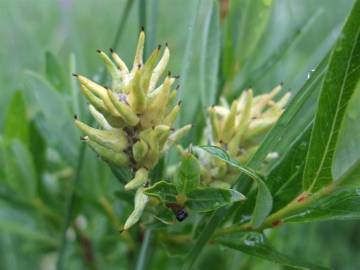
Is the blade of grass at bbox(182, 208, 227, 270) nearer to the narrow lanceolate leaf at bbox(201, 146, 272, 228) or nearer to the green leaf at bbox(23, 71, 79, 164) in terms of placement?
the narrow lanceolate leaf at bbox(201, 146, 272, 228)

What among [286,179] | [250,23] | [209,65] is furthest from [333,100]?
[250,23]

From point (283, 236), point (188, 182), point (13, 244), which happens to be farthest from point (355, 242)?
point (188, 182)

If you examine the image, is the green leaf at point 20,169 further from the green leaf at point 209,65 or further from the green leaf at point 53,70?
the green leaf at point 209,65

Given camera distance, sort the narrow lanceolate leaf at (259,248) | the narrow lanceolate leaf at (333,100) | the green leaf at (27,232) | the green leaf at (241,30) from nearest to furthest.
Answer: the narrow lanceolate leaf at (333,100) → the narrow lanceolate leaf at (259,248) → the green leaf at (241,30) → the green leaf at (27,232)

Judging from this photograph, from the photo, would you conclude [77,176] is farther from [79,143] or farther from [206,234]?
[206,234]

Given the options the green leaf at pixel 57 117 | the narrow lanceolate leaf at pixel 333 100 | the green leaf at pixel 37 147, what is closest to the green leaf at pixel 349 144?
the narrow lanceolate leaf at pixel 333 100

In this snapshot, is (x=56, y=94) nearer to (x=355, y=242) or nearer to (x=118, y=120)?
(x=118, y=120)
